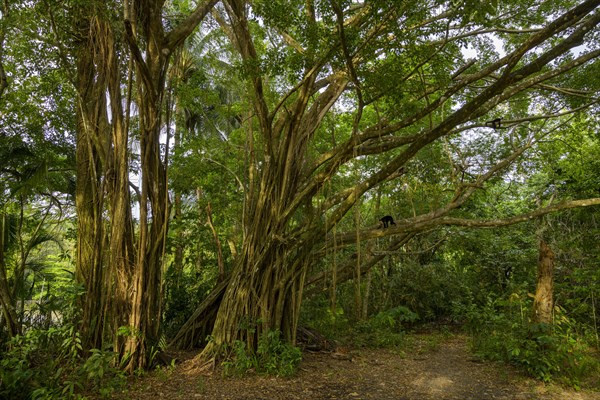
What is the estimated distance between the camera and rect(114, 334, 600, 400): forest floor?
3793 millimetres

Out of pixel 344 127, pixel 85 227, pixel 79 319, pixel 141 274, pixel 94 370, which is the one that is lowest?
Result: pixel 94 370

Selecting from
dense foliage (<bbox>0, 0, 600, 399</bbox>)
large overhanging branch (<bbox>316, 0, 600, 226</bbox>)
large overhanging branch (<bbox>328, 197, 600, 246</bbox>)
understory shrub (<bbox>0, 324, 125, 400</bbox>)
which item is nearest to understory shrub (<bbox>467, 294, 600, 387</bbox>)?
dense foliage (<bbox>0, 0, 600, 399</bbox>)

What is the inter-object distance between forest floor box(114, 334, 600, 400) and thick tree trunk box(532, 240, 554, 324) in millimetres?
712

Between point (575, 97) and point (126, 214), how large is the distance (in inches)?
227

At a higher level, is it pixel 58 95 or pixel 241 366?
pixel 58 95

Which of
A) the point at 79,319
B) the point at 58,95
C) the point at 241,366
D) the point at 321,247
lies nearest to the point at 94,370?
the point at 79,319

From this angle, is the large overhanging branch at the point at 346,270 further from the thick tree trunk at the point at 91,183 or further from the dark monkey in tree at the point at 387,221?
the thick tree trunk at the point at 91,183

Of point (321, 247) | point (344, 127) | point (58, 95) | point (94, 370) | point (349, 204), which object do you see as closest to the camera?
point (94, 370)

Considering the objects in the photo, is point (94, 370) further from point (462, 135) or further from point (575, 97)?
point (462, 135)

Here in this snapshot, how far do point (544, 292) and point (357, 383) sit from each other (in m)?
2.41

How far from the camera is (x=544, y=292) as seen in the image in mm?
4660

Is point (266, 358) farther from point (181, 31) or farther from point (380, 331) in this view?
point (181, 31)

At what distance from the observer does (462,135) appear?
8.00 metres

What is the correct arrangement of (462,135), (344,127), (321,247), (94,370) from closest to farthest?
(94,370), (321,247), (462,135), (344,127)
